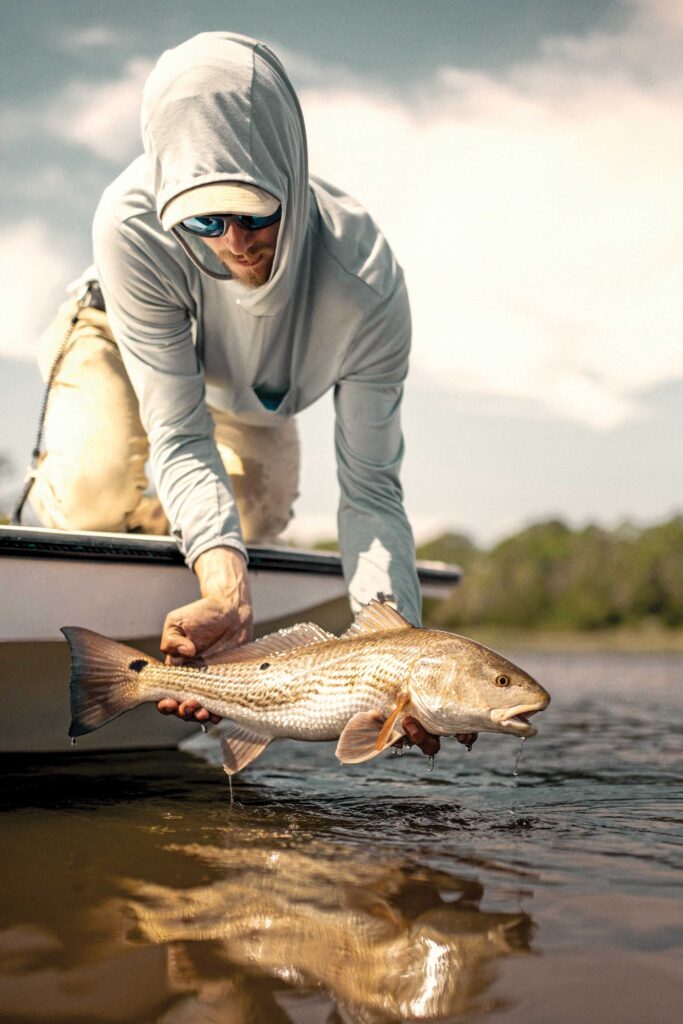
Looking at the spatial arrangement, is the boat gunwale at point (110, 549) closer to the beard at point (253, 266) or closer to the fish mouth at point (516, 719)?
the beard at point (253, 266)

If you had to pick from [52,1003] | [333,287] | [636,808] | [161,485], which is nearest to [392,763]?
[636,808]

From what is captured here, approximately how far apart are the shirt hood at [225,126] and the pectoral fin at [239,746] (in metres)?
1.58

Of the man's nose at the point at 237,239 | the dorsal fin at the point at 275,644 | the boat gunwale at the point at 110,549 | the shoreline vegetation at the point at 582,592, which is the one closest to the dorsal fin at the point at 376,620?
the dorsal fin at the point at 275,644

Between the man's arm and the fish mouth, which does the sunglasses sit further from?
the fish mouth

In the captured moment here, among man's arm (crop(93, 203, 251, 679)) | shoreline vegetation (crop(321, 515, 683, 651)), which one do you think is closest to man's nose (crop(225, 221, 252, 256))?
man's arm (crop(93, 203, 251, 679))

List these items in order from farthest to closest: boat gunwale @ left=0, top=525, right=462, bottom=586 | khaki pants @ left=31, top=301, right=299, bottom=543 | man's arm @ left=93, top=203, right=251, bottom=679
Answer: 1. khaki pants @ left=31, top=301, right=299, bottom=543
2. boat gunwale @ left=0, top=525, right=462, bottom=586
3. man's arm @ left=93, top=203, right=251, bottom=679

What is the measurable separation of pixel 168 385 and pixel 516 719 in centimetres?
185

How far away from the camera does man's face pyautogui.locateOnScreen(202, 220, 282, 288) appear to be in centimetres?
336

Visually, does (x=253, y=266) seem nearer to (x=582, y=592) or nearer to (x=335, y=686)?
(x=335, y=686)

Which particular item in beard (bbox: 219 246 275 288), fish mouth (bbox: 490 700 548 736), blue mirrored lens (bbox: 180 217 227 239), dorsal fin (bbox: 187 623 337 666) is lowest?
fish mouth (bbox: 490 700 548 736)

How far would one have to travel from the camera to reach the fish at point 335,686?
9.24 ft

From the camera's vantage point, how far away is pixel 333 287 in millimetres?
3766

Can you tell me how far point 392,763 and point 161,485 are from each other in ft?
5.84

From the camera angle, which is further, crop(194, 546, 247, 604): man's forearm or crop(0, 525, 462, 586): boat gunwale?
crop(0, 525, 462, 586): boat gunwale
